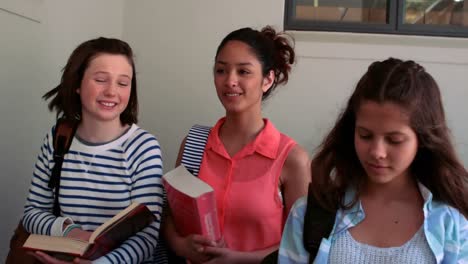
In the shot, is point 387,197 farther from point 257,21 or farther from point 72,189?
point 257,21

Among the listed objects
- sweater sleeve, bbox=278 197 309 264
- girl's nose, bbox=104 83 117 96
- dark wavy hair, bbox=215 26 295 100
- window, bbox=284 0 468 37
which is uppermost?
window, bbox=284 0 468 37

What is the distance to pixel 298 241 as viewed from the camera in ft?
4.37

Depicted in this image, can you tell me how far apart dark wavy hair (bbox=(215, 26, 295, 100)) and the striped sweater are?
552mm

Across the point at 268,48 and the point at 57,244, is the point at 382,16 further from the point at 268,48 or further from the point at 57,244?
the point at 57,244

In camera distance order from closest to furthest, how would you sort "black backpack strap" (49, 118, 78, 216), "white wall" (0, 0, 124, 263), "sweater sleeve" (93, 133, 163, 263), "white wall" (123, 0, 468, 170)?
1. "sweater sleeve" (93, 133, 163, 263)
2. "black backpack strap" (49, 118, 78, 216)
3. "white wall" (0, 0, 124, 263)
4. "white wall" (123, 0, 468, 170)

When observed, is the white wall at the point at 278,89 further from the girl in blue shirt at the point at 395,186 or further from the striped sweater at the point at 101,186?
the girl in blue shirt at the point at 395,186

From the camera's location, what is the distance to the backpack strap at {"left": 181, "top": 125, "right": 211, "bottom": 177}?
75.5 inches

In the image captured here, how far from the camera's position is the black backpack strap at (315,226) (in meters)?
1.30

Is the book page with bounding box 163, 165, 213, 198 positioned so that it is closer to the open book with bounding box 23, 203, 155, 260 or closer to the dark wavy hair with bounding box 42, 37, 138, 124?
the open book with bounding box 23, 203, 155, 260

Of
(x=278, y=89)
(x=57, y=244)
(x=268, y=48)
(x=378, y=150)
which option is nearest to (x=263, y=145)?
(x=268, y=48)

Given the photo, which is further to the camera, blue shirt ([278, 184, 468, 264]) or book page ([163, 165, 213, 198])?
book page ([163, 165, 213, 198])

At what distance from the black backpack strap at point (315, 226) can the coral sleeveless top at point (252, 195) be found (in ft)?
1.50

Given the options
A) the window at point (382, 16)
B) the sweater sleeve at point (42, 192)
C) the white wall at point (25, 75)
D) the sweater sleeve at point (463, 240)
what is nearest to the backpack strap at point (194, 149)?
the sweater sleeve at point (42, 192)

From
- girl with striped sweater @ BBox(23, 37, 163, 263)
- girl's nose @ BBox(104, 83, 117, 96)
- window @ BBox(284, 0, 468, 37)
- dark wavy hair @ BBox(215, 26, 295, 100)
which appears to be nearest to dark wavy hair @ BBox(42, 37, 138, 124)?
girl with striped sweater @ BBox(23, 37, 163, 263)
